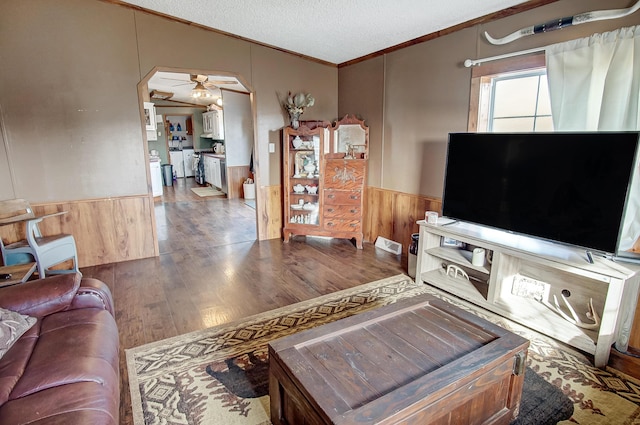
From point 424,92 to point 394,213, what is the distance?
4.52 ft

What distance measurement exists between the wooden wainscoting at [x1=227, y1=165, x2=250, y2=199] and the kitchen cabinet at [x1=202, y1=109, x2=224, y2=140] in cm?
234

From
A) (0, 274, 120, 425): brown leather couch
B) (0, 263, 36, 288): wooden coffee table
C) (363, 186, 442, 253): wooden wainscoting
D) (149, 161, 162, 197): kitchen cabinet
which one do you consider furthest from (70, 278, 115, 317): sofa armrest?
(149, 161, 162, 197): kitchen cabinet

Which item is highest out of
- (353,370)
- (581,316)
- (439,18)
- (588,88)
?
(439,18)

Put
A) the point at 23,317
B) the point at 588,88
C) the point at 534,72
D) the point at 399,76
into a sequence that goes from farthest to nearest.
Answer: the point at 399,76
the point at 534,72
the point at 588,88
the point at 23,317

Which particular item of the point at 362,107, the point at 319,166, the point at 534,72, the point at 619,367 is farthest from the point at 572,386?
the point at 362,107

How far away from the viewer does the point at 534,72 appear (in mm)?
2793

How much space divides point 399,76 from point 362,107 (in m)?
0.72

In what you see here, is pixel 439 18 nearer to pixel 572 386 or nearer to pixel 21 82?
pixel 572 386

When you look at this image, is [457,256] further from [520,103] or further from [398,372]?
[398,372]

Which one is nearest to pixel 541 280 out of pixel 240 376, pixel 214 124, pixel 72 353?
pixel 240 376

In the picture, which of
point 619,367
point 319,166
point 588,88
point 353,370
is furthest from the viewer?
point 319,166

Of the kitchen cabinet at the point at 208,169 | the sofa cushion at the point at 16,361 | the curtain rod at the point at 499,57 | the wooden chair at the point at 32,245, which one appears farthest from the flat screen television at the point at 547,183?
the kitchen cabinet at the point at 208,169

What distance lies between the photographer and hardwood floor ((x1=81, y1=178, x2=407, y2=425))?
8.72 ft

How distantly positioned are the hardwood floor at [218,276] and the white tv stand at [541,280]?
2.25ft
